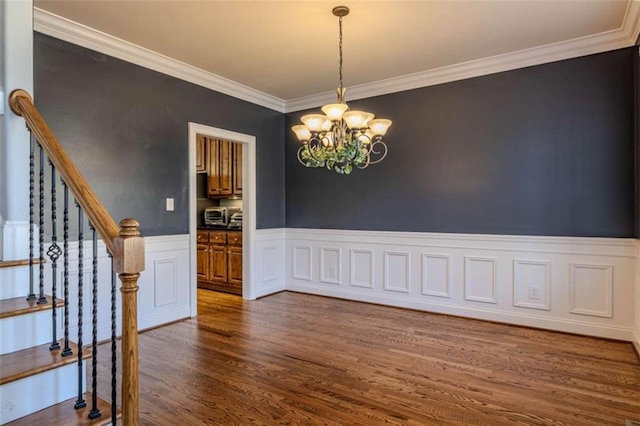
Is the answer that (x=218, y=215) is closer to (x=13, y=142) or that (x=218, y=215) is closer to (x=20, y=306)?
(x=13, y=142)

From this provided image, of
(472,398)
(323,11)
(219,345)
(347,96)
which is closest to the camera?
(472,398)

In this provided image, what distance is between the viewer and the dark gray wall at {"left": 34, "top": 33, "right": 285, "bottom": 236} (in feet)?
10.3

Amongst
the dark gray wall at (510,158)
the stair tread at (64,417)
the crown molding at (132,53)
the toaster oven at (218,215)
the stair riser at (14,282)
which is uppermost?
the crown molding at (132,53)

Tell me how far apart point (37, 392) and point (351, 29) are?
3.22m

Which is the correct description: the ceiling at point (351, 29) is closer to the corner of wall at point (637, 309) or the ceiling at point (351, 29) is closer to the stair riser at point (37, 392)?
the corner of wall at point (637, 309)

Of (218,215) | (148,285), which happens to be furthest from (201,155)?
(148,285)

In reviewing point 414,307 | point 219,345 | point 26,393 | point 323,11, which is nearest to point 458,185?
point 414,307

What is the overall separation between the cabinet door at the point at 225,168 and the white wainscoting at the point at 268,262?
1.16m

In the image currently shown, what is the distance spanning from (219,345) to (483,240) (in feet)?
9.46

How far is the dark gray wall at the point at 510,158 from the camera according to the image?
345cm

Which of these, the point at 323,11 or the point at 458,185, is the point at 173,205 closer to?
the point at 323,11

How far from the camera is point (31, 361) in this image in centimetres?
159

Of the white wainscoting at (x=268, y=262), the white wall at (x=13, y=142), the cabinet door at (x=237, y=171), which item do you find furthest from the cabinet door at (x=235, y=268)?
the white wall at (x=13, y=142)

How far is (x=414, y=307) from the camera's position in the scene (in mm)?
4453
